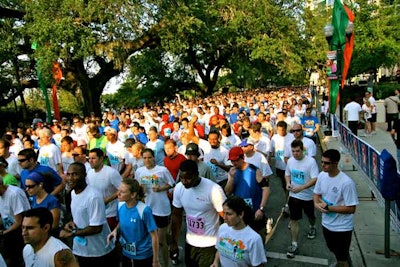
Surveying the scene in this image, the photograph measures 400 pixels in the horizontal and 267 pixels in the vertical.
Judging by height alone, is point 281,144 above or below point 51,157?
below

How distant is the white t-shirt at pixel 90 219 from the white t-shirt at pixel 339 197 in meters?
2.62

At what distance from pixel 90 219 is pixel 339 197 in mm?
2873

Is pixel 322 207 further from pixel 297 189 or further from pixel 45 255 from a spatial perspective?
pixel 45 255

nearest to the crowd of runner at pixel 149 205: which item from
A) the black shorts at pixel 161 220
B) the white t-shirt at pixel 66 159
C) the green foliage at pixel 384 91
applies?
the black shorts at pixel 161 220

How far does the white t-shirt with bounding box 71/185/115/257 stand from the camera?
13.4ft

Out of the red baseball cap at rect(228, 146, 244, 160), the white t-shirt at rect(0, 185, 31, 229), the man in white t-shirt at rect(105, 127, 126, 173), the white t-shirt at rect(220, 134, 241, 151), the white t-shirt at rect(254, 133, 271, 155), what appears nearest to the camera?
the white t-shirt at rect(0, 185, 31, 229)

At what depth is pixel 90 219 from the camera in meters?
4.08

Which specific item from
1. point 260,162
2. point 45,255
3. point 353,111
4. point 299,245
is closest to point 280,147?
point 260,162

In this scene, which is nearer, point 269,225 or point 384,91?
point 269,225

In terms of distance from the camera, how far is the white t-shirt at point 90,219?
4.08m

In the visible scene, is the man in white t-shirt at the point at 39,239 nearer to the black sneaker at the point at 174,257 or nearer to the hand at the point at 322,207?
the black sneaker at the point at 174,257

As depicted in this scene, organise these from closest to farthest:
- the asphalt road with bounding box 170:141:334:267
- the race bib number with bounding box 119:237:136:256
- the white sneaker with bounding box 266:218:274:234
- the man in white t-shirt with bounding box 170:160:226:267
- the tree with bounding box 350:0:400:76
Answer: the race bib number with bounding box 119:237:136:256 → the man in white t-shirt with bounding box 170:160:226:267 → the asphalt road with bounding box 170:141:334:267 → the white sneaker with bounding box 266:218:274:234 → the tree with bounding box 350:0:400:76

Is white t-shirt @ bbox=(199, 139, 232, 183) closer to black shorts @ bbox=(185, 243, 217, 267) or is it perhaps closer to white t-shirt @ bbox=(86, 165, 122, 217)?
white t-shirt @ bbox=(86, 165, 122, 217)

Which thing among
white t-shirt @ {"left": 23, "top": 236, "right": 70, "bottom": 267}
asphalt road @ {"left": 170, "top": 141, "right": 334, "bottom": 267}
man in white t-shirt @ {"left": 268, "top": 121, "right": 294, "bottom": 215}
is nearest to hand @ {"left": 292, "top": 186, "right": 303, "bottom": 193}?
asphalt road @ {"left": 170, "top": 141, "right": 334, "bottom": 267}
